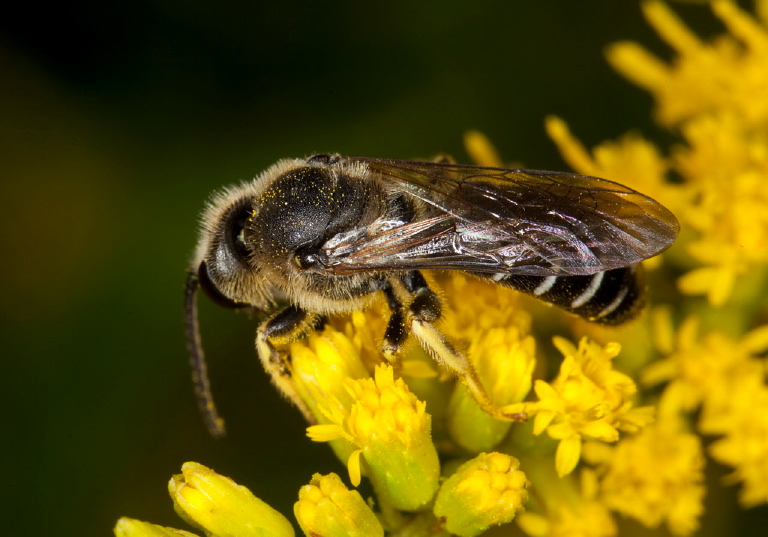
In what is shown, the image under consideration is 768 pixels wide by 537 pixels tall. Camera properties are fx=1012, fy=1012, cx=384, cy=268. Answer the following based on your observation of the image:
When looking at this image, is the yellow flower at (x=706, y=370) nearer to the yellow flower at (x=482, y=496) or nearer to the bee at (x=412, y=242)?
the bee at (x=412, y=242)

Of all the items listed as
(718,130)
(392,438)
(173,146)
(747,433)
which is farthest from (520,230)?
(173,146)

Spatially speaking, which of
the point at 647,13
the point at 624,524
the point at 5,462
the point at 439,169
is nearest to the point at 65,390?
the point at 5,462

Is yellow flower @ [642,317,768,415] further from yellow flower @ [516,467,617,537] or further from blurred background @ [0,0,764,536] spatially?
blurred background @ [0,0,764,536]

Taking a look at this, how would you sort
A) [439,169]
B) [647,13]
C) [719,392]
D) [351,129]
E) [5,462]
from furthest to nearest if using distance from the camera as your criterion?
1. [351,129]
2. [647,13]
3. [5,462]
4. [719,392]
5. [439,169]

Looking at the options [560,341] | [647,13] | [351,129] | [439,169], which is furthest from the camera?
[351,129]

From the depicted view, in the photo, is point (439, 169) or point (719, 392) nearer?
point (439, 169)

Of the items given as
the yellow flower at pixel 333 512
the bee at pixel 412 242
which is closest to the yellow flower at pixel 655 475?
the bee at pixel 412 242

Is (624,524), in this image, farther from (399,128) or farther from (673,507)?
(399,128)

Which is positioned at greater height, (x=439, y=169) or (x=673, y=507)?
(x=439, y=169)

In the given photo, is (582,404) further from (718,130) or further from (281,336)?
(718,130)
